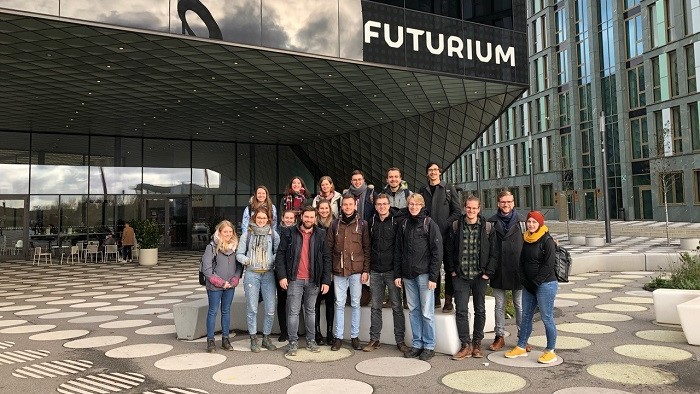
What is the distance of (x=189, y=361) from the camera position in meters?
5.67

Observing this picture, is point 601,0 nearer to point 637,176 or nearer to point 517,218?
point 637,176

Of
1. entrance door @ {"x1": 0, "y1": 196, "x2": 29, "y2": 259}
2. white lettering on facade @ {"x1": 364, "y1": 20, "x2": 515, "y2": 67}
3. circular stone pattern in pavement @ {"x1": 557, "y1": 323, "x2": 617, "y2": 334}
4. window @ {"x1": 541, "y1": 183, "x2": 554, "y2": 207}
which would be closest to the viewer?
circular stone pattern in pavement @ {"x1": 557, "y1": 323, "x2": 617, "y2": 334}

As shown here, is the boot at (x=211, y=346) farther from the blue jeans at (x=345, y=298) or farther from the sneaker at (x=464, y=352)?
the sneaker at (x=464, y=352)

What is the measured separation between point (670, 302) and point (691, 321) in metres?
1.12

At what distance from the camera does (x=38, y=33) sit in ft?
38.0

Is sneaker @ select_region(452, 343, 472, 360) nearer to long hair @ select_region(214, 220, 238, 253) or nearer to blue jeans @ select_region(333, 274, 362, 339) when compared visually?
blue jeans @ select_region(333, 274, 362, 339)

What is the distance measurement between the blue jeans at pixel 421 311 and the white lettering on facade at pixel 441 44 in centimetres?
1023

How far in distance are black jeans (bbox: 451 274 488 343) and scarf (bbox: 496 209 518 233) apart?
66 cm

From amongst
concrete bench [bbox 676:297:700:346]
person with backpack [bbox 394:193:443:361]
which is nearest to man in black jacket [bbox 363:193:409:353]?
person with backpack [bbox 394:193:443:361]

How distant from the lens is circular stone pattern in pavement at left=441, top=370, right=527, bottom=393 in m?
4.59

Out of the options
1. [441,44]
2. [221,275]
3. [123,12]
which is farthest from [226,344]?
[441,44]

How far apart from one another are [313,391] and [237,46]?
32.9 ft

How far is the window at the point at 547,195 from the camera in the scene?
50891 millimetres

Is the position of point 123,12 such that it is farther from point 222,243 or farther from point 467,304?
point 467,304
